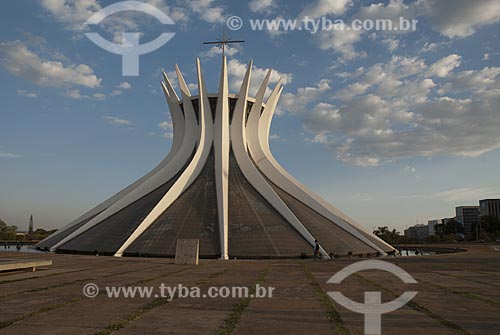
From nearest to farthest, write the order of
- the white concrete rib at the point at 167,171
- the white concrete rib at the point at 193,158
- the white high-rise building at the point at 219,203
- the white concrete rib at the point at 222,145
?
the white high-rise building at the point at 219,203 < the white concrete rib at the point at 193,158 < the white concrete rib at the point at 222,145 < the white concrete rib at the point at 167,171

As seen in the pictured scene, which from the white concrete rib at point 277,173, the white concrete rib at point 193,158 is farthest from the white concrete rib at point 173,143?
the white concrete rib at point 277,173

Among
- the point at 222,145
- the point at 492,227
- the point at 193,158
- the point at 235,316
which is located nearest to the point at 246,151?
the point at 222,145

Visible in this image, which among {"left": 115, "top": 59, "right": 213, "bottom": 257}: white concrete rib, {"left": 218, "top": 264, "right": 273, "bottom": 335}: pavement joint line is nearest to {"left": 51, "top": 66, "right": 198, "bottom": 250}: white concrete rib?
{"left": 115, "top": 59, "right": 213, "bottom": 257}: white concrete rib

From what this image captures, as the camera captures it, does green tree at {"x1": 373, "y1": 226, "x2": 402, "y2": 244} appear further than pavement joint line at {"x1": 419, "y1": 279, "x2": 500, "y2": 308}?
Yes

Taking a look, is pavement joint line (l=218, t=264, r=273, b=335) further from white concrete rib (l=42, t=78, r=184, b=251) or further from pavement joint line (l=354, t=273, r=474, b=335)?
white concrete rib (l=42, t=78, r=184, b=251)

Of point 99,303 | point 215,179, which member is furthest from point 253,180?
point 99,303

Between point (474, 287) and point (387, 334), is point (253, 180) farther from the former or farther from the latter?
point (387, 334)

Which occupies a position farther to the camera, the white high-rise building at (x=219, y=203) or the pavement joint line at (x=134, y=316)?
the white high-rise building at (x=219, y=203)

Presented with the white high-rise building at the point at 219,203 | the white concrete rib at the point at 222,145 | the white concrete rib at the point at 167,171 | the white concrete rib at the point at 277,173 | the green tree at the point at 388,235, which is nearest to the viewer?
the white high-rise building at the point at 219,203

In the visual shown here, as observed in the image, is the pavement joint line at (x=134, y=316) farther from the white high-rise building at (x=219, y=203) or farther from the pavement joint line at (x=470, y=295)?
the white high-rise building at (x=219, y=203)

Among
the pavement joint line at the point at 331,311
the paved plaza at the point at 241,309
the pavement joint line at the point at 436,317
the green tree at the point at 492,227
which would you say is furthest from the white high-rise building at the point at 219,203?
the green tree at the point at 492,227

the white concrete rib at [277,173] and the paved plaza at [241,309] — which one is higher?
the white concrete rib at [277,173]

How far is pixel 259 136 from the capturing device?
32.6m

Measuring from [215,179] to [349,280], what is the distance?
18.4 metres
